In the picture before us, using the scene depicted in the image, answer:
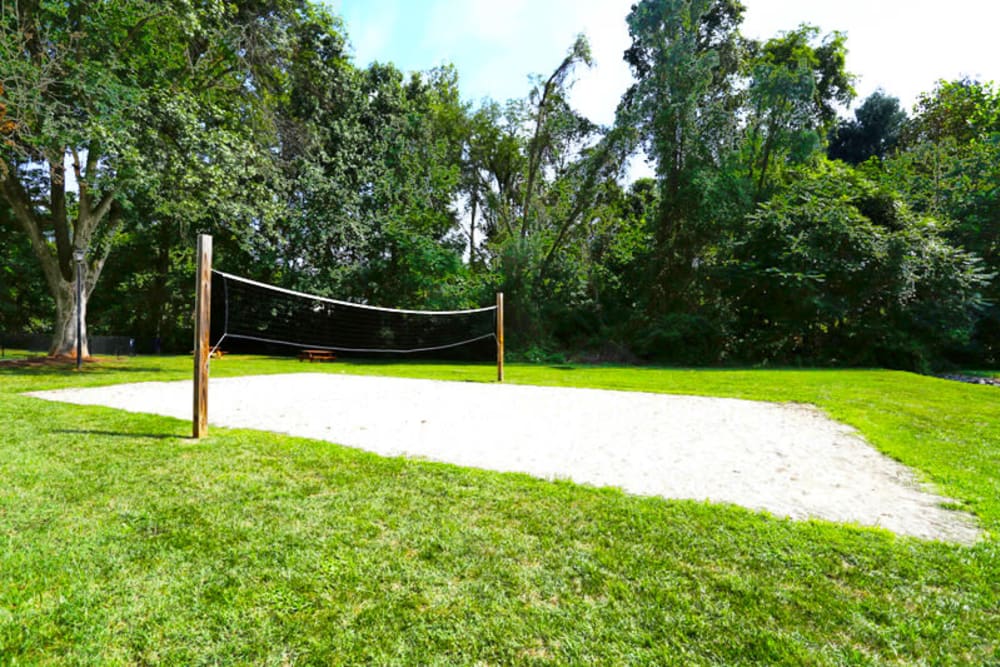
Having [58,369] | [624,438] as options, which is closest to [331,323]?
[58,369]

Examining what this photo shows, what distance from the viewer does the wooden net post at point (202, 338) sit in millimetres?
4441

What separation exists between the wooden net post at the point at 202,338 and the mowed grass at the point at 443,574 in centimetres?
90

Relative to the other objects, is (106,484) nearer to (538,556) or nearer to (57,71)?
(538,556)

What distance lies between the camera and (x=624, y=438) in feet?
15.4

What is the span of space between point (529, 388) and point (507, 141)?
19.2 meters

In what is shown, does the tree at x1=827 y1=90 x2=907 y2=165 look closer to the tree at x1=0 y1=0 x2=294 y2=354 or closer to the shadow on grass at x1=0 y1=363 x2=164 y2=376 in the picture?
the tree at x1=0 y1=0 x2=294 y2=354

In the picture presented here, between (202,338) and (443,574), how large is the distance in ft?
12.3

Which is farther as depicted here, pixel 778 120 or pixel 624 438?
pixel 778 120

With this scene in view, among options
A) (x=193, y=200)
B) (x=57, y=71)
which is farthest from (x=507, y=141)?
(x=57, y=71)

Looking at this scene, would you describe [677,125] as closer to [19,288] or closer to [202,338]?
[202,338]

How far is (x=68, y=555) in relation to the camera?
216 cm

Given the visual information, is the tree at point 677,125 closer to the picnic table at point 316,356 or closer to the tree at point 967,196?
the tree at point 967,196

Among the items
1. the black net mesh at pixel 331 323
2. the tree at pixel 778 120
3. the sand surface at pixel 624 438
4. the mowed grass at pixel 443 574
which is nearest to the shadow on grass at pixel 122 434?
the sand surface at pixel 624 438

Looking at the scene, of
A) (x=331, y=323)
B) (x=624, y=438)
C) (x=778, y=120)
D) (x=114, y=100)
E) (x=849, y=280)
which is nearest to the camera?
(x=624, y=438)
